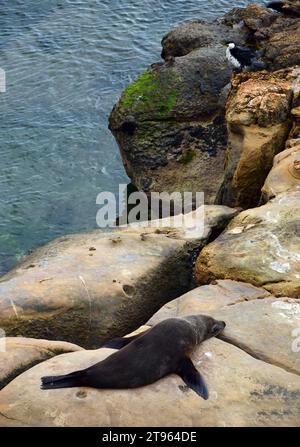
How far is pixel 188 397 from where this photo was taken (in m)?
7.57

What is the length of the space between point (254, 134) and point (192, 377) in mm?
6583

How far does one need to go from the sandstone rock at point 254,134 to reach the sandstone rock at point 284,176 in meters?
0.86

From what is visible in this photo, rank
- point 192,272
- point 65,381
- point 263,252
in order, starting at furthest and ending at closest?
1. point 192,272
2. point 263,252
3. point 65,381

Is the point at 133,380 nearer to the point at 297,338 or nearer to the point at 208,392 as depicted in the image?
the point at 208,392

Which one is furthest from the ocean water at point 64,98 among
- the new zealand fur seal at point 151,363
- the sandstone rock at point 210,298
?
the new zealand fur seal at point 151,363

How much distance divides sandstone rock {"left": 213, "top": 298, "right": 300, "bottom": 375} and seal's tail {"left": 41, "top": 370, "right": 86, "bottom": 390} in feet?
6.53

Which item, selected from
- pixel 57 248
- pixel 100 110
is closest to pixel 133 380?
pixel 57 248

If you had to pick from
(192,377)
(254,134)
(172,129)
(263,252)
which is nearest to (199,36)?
(172,129)

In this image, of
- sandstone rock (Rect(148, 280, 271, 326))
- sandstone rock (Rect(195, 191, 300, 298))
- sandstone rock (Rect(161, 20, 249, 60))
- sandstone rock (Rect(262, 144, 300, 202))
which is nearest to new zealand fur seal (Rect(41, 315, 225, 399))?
sandstone rock (Rect(148, 280, 271, 326))

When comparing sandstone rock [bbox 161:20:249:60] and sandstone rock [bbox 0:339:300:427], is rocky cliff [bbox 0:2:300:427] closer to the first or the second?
sandstone rock [bbox 0:339:300:427]

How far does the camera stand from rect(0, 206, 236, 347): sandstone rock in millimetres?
10203

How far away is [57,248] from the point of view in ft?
41.1

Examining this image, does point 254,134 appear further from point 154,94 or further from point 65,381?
point 65,381
